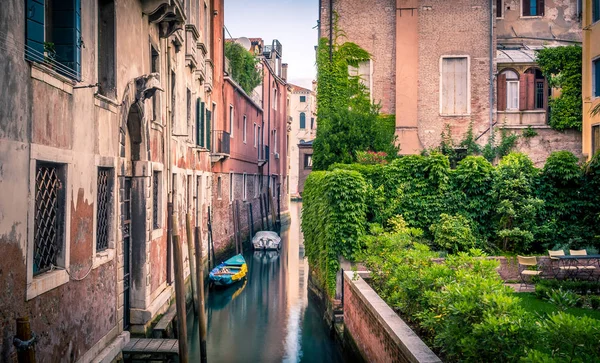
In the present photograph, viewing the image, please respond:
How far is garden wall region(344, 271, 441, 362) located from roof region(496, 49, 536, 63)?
10.6m

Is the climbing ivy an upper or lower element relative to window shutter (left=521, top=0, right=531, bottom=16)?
lower

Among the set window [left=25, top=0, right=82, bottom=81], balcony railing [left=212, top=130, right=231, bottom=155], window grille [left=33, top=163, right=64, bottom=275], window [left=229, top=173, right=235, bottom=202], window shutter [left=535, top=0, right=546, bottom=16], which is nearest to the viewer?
window grille [left=33, top=163, right=64, bottom=275]

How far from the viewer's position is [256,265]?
1916 centimetres

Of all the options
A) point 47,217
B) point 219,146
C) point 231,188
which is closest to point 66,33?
point 47,217

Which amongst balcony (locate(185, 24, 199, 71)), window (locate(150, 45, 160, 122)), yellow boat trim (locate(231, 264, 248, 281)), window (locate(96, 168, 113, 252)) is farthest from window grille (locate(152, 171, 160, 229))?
yellow boat trim (locate(231, 264, 248, 281))

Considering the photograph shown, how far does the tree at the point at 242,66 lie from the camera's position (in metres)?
23.7

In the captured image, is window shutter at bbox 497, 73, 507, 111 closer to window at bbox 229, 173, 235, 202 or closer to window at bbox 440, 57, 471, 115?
window at bbox 440, 57, 471, 115

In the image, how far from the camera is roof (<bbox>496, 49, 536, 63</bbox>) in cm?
1647

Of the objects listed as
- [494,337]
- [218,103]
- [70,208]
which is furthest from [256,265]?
[494,337]

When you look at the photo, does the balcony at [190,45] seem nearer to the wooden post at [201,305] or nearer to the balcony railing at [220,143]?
the wooden post at [201,305]

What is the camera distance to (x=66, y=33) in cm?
520

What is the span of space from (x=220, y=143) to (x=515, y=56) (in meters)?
9.44

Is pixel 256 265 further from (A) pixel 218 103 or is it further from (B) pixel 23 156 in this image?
(B) pixel 23 156

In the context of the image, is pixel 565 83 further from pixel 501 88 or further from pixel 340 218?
pixel 340 218
